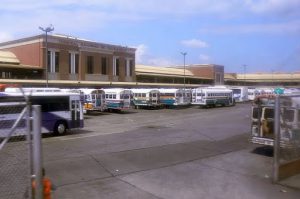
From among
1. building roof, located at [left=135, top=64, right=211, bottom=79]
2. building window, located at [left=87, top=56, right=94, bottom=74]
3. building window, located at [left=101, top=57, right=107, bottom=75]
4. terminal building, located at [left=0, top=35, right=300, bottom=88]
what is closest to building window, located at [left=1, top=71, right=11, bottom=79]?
terminal building, located at [left=0, top=35, right=300, bottom=88]

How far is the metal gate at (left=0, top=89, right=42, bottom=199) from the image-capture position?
20.2 ft

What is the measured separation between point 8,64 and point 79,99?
40754 millimetres

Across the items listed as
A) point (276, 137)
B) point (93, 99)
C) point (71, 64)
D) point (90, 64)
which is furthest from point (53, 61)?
point (276, 137)

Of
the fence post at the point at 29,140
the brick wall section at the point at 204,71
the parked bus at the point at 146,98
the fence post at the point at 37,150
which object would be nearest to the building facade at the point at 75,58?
the parked bus at the point at 146,98

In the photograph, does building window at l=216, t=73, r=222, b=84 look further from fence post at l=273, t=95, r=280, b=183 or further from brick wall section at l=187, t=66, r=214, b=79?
fence post at l=273, t=95, r=280, b=183

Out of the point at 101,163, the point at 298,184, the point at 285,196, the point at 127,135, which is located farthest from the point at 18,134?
the point at 127,135

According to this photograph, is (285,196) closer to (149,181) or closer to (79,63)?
(149,181)

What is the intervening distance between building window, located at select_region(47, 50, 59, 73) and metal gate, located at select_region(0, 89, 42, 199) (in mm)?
55253

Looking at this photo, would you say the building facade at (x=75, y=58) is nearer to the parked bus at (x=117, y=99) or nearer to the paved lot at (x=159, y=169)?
the parked bus at (x=117, y=99)

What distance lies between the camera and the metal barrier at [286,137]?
1194 cm

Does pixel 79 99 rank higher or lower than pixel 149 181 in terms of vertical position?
higher

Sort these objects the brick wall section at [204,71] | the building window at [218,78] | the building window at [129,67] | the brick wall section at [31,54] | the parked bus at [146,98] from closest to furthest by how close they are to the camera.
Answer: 1. the parked bus at [146,98]
2. the brick wall section at [31,54]
3. the building window at [129,67]
4. the brick wall section at [204,71]
5. the building window at [218,78]

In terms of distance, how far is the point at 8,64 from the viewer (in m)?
64.4

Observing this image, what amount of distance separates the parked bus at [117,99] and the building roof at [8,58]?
846 inches
